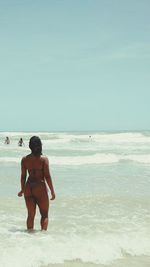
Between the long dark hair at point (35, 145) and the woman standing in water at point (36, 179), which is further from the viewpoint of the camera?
the woman standing in water at point (36, 179)

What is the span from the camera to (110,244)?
6.56 meters

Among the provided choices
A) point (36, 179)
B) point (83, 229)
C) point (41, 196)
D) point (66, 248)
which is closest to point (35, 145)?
point (36, 179)

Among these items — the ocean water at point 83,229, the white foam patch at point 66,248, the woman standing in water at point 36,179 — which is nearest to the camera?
the white foam patch at point 66,248

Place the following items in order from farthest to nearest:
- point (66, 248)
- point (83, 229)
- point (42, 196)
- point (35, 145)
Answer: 1. point (83, 229)
2. point (42, 196)
3. point (35, 145)
4. point (66, 248)

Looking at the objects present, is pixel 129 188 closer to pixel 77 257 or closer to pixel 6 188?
pixel 6 188

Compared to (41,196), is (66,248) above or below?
below

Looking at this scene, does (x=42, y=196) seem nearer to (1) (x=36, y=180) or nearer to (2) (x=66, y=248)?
(1) (x=36, y=180)

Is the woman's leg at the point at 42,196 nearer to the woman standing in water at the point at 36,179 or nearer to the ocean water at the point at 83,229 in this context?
the woman standing in water at the point at 36,179

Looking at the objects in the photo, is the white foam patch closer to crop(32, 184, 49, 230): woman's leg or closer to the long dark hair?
crop(32, 184, 49, 230): woman's leg

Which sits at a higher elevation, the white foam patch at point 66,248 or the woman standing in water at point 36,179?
the woman standing in water at point 36,179

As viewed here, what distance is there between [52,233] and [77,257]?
4.55 feet

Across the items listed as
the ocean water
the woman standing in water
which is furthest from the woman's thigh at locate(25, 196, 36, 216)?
the ocean water

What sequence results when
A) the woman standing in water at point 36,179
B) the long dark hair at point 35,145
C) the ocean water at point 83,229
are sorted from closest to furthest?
the ocean water at point 83,229 → the long dark hair at point 35,145 → the woman standing in water at point 36,179

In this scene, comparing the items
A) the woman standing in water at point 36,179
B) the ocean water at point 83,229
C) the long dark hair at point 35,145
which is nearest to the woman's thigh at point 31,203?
the woman standing in water at point 36,179
